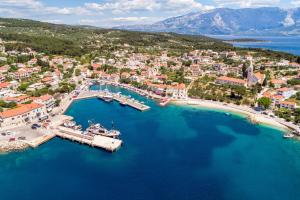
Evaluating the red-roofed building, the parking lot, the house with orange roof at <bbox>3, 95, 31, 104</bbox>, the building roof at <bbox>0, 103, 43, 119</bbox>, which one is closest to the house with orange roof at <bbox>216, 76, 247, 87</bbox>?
the building roof at <bbox>0, 103, 43, 119</bbox>

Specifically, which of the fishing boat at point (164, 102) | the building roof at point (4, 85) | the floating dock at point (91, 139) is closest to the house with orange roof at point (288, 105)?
the fishing boat at point (164, 102)

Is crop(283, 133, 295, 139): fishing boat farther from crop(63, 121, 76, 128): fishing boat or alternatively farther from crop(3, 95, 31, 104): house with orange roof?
crop(3, 95, 31, 104): house with orange roof

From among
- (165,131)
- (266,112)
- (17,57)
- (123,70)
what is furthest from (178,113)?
(17,57)

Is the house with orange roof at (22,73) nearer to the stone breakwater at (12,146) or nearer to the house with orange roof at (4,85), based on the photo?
the house with orange roof at (4,85)

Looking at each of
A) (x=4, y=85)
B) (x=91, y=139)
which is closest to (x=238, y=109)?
(x=91, y=139)

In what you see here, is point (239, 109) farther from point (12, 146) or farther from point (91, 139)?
point (12, 146)

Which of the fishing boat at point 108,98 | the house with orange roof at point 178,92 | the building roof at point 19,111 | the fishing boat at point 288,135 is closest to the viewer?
the fishing boat at point 288,135

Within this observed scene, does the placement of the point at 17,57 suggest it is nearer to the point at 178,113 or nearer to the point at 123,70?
the point at 123,70
